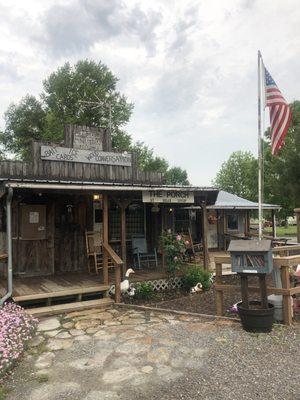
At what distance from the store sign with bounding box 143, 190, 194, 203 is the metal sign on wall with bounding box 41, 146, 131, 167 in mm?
3216

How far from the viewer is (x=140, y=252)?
11.2m

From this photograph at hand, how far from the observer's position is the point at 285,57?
389 inches

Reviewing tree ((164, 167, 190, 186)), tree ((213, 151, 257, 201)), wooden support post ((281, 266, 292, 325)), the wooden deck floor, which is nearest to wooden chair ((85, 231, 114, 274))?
the wooden deck floor

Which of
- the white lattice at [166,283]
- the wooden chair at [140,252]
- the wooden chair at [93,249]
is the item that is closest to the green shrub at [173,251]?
the white lattice at [166,283]

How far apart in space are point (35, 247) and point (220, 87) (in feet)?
26.5

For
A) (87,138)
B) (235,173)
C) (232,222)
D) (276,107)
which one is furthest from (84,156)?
(235,173)

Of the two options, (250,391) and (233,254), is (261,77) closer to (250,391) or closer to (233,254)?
(233,254)

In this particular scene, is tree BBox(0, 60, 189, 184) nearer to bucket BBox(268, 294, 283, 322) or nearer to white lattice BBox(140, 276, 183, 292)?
white lattice BBox(140, 276, 183, 292)

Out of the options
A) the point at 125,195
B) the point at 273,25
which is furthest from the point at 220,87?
the point at 125,195

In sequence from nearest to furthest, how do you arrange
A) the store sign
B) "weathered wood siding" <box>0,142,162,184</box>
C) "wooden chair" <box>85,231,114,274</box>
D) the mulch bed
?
1. the mulch bed
2. the store sign
3. "weathered wood siding" <box>0,142,162,184</box>
4. "wooden chair" <box>85,231,114,274</box>

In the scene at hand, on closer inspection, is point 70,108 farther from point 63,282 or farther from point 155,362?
point 155,362

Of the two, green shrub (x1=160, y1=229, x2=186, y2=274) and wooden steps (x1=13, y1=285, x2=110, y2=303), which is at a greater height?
green shrub (x1=160, y1=229, x2=186, y2=274)

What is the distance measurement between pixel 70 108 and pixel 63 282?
25.4m

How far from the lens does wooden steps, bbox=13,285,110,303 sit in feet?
23.5
